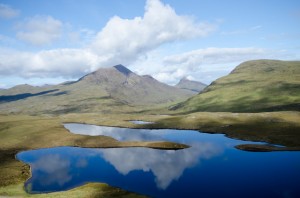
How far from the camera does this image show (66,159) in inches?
3666

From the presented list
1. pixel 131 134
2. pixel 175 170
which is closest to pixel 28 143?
pixel 131 134

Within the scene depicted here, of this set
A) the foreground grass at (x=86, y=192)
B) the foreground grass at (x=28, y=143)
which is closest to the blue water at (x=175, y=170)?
the foreground grass at (x=86, y=192)

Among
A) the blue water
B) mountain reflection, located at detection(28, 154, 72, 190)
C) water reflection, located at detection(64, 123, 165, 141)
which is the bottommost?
mountain reflection, located at detection(28, 154, 72, 190)

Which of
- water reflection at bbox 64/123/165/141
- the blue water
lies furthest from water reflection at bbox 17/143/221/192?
water reflection at bbox 64/123/165/141

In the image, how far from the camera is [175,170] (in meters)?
73.2

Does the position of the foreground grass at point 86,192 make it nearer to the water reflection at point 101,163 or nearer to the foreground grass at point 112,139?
the foreground grass at point 112,139

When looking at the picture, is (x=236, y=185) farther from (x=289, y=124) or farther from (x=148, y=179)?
(x=289, y=124)

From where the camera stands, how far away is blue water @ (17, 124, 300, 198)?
5794 cm

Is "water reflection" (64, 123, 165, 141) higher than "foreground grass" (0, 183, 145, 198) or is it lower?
higher

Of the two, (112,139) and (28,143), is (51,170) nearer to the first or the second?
(112,139)

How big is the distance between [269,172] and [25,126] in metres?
127

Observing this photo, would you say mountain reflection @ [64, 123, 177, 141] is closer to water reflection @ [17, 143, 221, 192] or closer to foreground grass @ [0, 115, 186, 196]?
foreground grass @ [0, 115, 186, 196]

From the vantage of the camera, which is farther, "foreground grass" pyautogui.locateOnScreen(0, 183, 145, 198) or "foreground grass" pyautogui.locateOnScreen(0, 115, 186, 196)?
"foreground grass" pyautogui.locateOnScreen(0, 115, 186, 196)

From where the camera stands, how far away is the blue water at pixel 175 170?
190 ft
